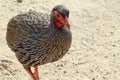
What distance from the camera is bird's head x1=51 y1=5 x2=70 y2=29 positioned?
17.6 ft

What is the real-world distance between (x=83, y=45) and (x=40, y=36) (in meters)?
2.12

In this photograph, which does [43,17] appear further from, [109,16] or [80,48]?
[109,16]

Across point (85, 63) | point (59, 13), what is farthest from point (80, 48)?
point (59, 13)

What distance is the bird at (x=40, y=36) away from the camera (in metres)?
5.65

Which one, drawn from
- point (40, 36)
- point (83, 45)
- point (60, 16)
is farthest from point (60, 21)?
point (83, 45)

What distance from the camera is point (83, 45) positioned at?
7.83 metres

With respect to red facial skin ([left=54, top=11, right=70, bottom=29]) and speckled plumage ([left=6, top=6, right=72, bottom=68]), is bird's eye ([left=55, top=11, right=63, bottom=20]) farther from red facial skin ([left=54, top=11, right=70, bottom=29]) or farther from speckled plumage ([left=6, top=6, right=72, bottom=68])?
speckled plumage ([left=6, top=6, right=72, bottom=68])

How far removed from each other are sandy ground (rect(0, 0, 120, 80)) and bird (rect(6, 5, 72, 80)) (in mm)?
770

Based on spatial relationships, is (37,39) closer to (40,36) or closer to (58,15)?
(40,36)

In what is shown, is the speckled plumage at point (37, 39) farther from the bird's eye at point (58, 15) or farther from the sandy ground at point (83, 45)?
the sandy ground at point (83, 45)

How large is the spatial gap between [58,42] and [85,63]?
1.67m

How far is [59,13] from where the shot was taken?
17.9 ft

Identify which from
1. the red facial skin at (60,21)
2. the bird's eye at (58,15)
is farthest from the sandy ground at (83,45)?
the bird's eye at (58,15)

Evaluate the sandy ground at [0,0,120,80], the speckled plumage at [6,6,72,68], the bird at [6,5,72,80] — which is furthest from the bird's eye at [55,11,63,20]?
the sandy ground at [0,0,120,80]
